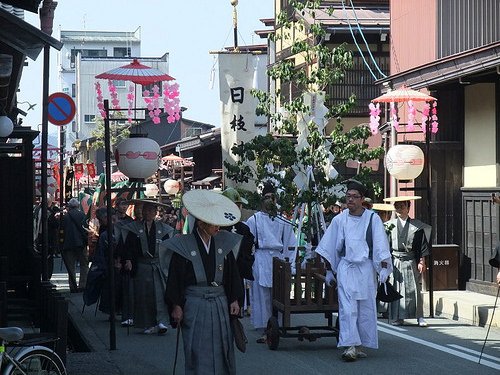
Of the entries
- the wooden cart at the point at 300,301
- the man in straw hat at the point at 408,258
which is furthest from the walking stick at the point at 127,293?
the man in straw hat at the point at 408,258

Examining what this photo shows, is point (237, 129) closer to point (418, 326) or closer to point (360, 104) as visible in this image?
point (418, 326)

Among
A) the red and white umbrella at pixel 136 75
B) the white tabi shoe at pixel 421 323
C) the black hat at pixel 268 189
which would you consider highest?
the red and white umbrella at pixel 136 75

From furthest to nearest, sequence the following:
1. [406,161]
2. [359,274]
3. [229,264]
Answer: [406,161], [359,274], [229,264]

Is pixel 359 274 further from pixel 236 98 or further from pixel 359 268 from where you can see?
pixel 236 98

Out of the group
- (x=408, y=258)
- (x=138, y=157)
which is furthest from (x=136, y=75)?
(x=408, y=258)

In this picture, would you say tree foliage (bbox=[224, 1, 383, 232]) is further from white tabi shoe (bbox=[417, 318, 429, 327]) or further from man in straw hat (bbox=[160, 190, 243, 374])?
man in straw hat (bbox=[160, 190, 243, 374])

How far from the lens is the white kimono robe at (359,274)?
42.3ft

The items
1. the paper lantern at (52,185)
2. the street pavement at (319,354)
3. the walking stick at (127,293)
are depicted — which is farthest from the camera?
the paper lantern at (52,185)

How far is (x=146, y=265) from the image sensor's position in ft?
52.7

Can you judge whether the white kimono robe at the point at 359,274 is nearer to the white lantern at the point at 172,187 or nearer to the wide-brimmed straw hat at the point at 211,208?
the wide-brimmed straw hat at the point at 211,208

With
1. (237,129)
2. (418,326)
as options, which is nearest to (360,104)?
(237,129)

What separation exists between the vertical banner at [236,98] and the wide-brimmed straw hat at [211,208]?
528 inches

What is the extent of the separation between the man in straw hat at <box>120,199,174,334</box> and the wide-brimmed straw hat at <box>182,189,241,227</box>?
20.0 feet

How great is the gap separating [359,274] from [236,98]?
11447 millimetres
